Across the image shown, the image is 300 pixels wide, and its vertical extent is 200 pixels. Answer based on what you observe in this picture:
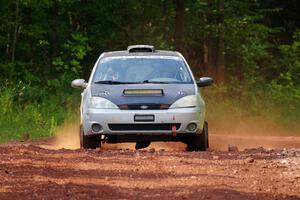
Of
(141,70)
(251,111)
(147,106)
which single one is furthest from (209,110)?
(147,106)

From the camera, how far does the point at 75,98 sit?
85.0 feet

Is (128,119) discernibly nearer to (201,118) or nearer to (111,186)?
(201,118)

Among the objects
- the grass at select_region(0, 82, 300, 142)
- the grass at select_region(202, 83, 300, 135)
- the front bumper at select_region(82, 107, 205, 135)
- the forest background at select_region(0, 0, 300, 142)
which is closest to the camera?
the front bumper at select_region(82, 107, 205, 135)

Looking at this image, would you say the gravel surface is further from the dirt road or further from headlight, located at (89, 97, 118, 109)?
headlight, located at (89, 97, 118, 109)

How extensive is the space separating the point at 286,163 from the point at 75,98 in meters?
14.8

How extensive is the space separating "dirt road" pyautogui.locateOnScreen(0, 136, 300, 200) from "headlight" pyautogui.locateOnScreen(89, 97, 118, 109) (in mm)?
1101

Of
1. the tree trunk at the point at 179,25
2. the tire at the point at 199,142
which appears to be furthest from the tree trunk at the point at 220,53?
the tire at the point at 199,142

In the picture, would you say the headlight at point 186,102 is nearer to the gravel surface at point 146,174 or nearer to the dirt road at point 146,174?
the dirt road at point 146,174

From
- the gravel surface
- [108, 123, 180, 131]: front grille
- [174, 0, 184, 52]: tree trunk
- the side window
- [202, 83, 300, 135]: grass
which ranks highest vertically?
the side window

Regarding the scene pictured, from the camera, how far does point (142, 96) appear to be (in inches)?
547

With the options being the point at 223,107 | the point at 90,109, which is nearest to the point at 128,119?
the point at 90,109

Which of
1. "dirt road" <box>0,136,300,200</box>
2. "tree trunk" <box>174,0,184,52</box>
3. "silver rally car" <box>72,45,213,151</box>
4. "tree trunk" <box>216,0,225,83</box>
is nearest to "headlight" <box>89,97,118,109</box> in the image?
"silver rally car" <box>72,45,213,151</box>

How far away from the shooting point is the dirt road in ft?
28.0

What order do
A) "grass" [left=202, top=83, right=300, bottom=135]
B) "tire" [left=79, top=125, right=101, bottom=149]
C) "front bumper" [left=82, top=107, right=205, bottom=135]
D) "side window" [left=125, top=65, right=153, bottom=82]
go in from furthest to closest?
"grass" [left=202, top=83, right=300, bottom=135], "side window" [left=125, top=65, right=153, bottom=82], "tire" [left=79, top=125, right=101, bottom=149], "front bumper" [left=82, top=107, right=205, bottom=135]
